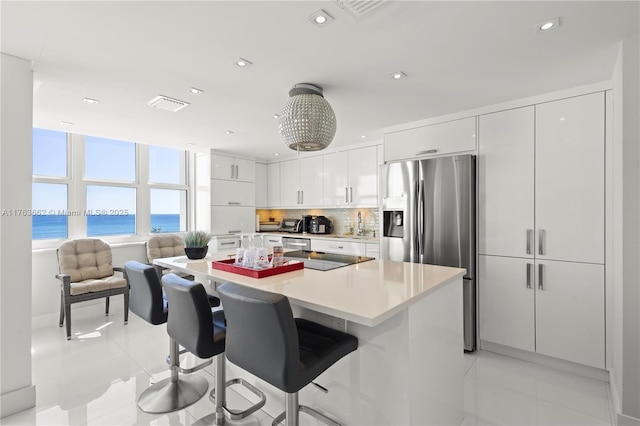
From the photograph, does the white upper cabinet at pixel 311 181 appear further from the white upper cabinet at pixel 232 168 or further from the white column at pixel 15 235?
the white column at pixel 15 235

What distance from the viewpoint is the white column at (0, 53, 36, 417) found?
205 centimetres

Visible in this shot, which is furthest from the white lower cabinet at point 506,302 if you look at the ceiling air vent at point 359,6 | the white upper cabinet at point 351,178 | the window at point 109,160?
the window at point 109,160

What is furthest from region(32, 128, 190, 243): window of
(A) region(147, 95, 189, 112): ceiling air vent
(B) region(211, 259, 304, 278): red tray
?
(B) region(211, 259, 304, 278): red tray

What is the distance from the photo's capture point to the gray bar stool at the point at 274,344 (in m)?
1.30

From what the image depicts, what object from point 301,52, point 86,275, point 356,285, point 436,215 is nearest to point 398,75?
point 301,52

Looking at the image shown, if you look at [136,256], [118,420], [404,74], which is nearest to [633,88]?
[404,74]

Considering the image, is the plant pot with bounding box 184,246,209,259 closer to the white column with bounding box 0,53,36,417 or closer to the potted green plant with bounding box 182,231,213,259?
the potted green plant with bounding box 182,231,213,259

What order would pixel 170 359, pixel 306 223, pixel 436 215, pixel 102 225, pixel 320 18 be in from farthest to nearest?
1. pixel 306 223
2. pixel 102 225
3. pixel 436 215
4. pixel 170 359
5. pixel 320 18

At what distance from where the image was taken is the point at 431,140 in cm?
341

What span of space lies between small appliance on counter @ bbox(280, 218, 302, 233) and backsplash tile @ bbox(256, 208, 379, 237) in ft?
0.59

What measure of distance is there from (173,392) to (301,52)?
255cm

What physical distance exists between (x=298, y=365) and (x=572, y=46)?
249cm

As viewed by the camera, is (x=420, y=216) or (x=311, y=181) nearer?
(x=420, y=216)

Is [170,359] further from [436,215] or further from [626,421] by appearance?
[626,421]
